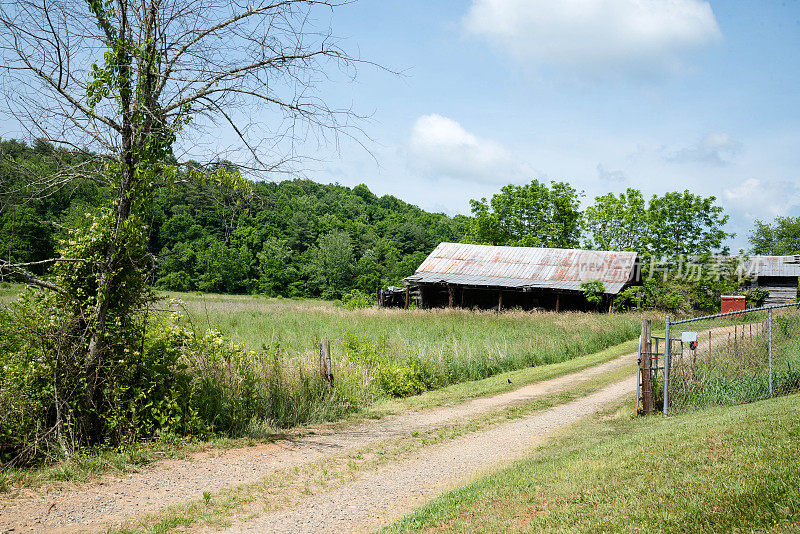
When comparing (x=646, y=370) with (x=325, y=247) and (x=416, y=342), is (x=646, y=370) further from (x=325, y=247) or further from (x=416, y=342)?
(x=325, y=247)

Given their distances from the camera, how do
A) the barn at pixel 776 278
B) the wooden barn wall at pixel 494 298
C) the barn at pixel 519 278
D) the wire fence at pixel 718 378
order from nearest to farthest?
1. the wire fence at pixel 718 378
2. the barn at pixel 519 278
3. the wooden barn wall at pixel 494 298
4. the barn at pixel 776 278

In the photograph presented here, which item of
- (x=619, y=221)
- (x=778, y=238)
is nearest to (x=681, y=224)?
(x=619, y=221)

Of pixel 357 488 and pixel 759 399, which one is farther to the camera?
pixel 759 399

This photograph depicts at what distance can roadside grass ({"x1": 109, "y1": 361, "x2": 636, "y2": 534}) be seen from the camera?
532cm

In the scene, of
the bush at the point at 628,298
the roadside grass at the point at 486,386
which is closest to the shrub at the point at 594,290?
the bush at the point at 628,298

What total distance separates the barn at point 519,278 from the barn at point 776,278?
8.65 m

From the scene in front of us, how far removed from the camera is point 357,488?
6.41 m

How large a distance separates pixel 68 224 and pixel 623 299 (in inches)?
1221

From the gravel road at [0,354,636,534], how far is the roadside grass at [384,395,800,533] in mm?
716

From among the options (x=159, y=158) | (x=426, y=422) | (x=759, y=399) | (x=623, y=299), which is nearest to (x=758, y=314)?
(x=623, y=299)

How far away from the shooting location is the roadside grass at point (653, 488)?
438 cm

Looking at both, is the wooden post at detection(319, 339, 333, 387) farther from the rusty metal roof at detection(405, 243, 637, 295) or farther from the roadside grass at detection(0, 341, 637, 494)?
the rusty metal roof at detection(405, 243, 637, 295)

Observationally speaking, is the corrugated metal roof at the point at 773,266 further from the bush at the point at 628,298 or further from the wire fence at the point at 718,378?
the wire fence at the point at 718,378

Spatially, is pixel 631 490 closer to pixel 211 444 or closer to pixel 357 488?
pixel 357 488
